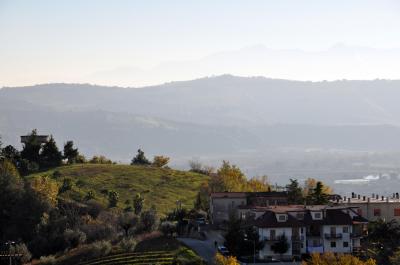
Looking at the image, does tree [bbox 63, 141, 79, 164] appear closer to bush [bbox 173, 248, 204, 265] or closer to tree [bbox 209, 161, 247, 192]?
tree [bbox 209, 161, 247, 192]

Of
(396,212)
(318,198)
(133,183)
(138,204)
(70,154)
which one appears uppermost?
(70,154)

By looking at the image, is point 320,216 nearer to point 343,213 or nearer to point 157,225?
point 343,213

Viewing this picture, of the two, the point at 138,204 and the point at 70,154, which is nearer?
the point at 138,204

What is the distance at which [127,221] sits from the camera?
106375 millimetres

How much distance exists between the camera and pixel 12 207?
11656 centimetres

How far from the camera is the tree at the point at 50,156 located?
14556cm

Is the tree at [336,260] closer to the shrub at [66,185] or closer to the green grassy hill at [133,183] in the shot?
the green grassy hill at [133,183]

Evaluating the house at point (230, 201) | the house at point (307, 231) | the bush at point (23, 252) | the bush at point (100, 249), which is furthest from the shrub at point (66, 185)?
the house at point (307, 231)

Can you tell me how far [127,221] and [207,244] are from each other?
1571 cm

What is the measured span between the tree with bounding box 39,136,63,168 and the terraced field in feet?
181

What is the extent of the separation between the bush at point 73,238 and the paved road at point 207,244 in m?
13.4

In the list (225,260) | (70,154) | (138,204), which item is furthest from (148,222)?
(70,154)

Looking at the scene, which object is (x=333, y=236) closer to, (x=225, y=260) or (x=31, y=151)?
(x=225, y=260)

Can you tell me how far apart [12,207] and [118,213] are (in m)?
13.5
